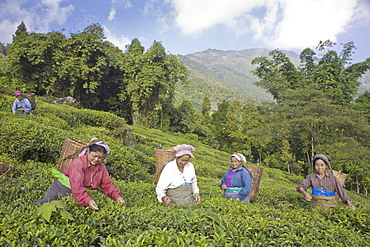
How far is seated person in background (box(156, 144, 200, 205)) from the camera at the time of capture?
353 cm

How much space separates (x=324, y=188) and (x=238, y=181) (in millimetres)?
1492

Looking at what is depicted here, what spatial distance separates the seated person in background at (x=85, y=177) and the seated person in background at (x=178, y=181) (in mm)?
681

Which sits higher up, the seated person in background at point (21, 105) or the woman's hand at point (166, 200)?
the seated person in background at point (21, 105)

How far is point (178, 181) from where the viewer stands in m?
3.57

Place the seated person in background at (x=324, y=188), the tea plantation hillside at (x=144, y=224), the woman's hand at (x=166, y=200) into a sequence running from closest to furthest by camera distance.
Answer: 1. the tea plantation hillside at (x=144, y=224)
2. the woman's hand at (x=166, y=200)
3. the seated person in background at (x=324, y=188)

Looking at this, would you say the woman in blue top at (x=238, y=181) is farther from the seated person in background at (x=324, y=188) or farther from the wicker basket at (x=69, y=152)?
the wicker basket at (x=69, y=152)

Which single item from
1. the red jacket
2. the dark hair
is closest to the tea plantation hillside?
the red jacket

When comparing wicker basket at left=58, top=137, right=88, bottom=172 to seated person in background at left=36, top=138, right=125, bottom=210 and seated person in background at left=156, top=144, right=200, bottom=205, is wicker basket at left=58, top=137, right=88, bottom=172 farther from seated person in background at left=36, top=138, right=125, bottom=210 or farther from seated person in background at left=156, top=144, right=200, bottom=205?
seated person in background at left=156, top=144, right=200, bottom=205

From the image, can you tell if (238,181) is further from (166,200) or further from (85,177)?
(85,177)

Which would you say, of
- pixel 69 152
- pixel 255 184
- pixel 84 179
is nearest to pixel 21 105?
pixel 69 152

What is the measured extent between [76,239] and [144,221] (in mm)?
691

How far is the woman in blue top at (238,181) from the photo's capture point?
4152mm

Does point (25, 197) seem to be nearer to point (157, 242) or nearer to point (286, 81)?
point (157, 242)

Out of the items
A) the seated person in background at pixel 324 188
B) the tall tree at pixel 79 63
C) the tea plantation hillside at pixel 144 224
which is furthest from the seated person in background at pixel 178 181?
the tall tree at pixel 79 63
